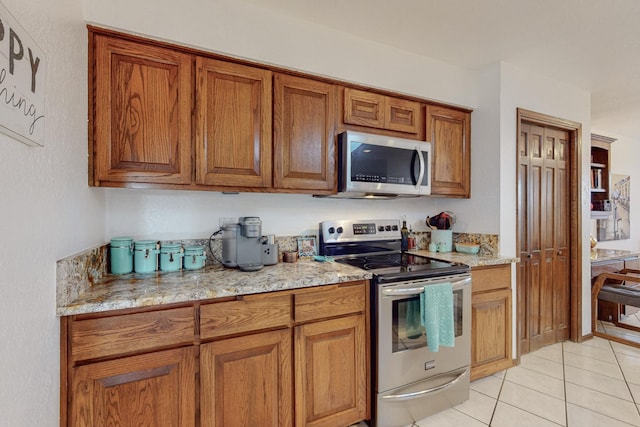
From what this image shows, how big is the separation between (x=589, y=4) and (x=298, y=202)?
6.89ft

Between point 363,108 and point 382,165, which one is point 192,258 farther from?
point 363,108

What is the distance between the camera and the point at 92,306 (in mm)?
1194

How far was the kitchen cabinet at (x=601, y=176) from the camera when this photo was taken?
3900 mm

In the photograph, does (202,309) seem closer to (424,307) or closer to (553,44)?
(424,307)

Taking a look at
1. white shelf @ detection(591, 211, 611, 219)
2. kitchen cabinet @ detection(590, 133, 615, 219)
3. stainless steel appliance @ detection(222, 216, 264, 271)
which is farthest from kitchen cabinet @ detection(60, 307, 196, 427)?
kitchen cabinet @ detection(590, 133, 615, 219)

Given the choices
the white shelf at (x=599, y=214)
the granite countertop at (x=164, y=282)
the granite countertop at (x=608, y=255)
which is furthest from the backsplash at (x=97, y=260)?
the white shelf at (x=599, y=214)

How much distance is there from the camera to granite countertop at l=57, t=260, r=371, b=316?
1.25 m

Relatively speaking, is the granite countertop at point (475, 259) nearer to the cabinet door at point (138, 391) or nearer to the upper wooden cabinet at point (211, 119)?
the upper wooden cabinet at point (211, 119)

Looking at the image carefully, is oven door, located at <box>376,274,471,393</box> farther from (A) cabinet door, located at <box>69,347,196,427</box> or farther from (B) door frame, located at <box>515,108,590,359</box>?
(B) door frame, located at <box>515,108,590,359</box>

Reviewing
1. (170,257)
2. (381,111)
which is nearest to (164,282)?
(170,257)

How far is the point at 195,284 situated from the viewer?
149 cm

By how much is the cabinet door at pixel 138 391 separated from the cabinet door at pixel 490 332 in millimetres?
1878

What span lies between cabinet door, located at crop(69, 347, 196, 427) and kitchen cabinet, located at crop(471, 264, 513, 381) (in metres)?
1.88

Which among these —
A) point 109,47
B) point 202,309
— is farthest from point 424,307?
point 109,47
